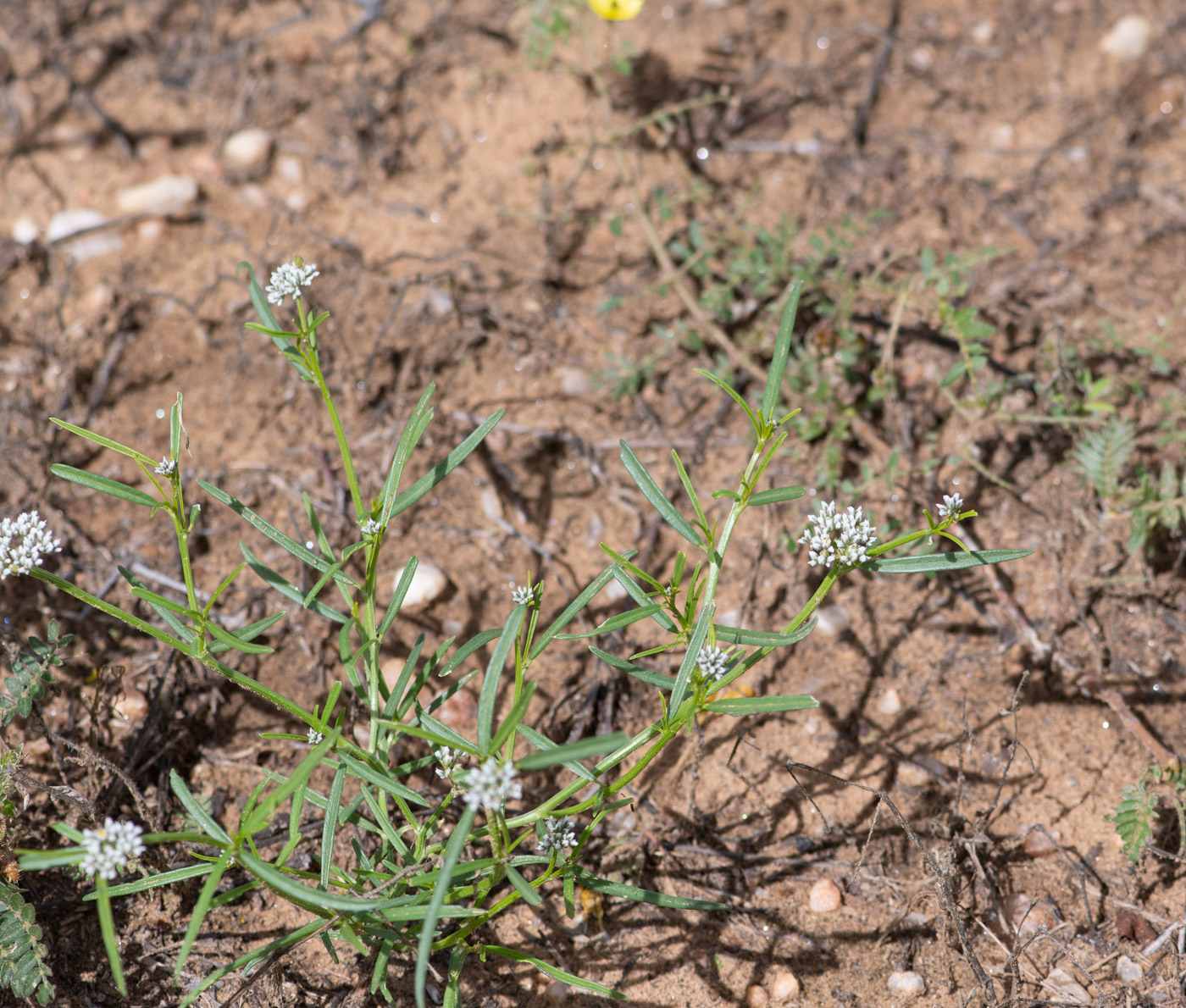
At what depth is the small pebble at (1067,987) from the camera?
1.78 m

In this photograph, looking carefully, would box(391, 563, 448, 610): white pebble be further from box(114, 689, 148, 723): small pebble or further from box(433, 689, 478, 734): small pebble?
box(114, 689, 148, 723): small pebble

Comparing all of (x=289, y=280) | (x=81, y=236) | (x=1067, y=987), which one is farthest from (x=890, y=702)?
(x=81, y=236)

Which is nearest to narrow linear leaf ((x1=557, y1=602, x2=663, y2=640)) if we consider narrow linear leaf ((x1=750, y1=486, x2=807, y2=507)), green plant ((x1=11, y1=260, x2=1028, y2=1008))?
green plant ((x1=11, y1=260, x2=1028, y2=1008))

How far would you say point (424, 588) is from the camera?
231cm

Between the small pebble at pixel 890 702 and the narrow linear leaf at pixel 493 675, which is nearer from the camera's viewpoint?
the narrow linear leaf at pixel 493 675

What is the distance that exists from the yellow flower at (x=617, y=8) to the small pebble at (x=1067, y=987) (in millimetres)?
2711

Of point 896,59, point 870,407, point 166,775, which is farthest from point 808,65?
point 166,775

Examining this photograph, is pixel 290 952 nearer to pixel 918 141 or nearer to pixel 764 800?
pixel 764 800

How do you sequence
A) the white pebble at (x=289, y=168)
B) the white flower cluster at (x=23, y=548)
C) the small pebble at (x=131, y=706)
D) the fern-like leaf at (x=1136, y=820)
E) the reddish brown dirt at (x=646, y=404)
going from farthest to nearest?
the white pebble at (x=289, y=168)
the small pebble at (x=131, y=706)
the reddish brown dirt at (x=646, y=404)
the fern-like leaf at (x=1136, y=820)
the white flower cluster at (x=23, y=548)

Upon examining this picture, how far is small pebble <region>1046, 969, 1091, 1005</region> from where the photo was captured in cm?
178

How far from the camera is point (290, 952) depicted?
1.82 meters

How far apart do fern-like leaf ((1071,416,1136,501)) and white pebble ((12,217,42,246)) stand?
10.7 feet

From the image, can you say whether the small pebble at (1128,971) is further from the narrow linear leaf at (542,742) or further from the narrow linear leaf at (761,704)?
the narrow linear leaf at (542,742)

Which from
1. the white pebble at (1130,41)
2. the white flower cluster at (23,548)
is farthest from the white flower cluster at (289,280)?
the white pebble at (1130,41)
